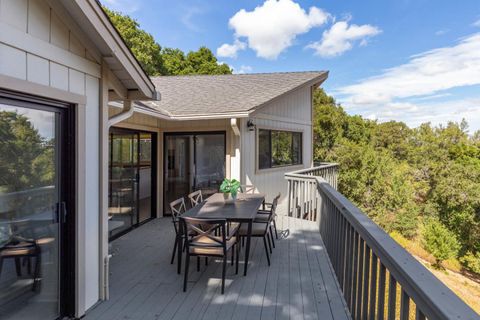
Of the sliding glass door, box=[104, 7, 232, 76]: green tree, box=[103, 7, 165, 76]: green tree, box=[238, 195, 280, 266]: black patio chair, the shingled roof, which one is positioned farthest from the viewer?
box=[104, 7, 232, 76]: green tree

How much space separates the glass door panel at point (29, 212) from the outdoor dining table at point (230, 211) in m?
1.47

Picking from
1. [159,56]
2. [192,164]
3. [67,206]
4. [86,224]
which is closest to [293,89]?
[192,164]

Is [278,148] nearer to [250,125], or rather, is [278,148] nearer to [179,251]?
[250,125]

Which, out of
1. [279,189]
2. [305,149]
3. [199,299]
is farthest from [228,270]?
[305,149]

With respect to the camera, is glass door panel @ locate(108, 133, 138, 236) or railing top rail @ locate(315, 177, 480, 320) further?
glass door panel @ locate(108, 133, 138, 236)

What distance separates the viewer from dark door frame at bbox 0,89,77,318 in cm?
264


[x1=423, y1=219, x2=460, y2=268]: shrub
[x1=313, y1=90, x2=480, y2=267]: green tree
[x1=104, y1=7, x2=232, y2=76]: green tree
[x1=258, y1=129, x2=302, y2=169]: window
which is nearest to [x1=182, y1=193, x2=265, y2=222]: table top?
[x1=258, y1=129, x2=302, y2=169]: window

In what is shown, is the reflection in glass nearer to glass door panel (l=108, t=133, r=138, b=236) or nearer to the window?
glass door panel (l=108, t=133, r=138, b=236)

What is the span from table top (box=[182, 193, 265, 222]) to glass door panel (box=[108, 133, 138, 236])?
5.45 ft

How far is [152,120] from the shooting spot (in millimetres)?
6828

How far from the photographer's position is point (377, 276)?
98.3 inches

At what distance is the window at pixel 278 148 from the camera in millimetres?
7799

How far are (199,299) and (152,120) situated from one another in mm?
4521

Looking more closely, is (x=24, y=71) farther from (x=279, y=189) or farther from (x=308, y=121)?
(x=308, y=121)
